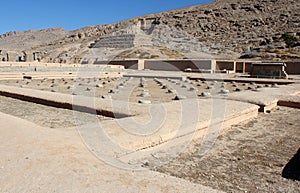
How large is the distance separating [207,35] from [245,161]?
158 ft

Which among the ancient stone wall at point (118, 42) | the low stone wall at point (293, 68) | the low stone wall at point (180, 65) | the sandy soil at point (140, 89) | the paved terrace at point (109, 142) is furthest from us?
the ancient stone wall at point (118, 42)

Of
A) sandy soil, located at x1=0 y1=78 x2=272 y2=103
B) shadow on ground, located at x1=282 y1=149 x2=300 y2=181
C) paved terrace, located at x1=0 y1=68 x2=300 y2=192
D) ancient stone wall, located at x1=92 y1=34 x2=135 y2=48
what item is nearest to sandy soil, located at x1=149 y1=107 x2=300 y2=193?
shadow on ground, located at x1=282 y1=149 x2=300 y2=181

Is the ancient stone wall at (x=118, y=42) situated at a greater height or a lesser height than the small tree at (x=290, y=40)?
greater

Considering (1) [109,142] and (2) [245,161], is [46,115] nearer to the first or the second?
(1) [109,142]

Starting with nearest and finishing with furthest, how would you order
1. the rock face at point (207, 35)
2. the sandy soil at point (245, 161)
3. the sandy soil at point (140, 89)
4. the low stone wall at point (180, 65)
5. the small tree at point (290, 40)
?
the sandy soil at point (245, 161)
the sandy soil at point (140, 89)
the low stone wall at point (180, 65)
the small tree at point (290, 40)
the rock face at point (207, 35)

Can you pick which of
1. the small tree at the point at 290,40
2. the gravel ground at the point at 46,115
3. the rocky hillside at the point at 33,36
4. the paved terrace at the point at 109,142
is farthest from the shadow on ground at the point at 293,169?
the rocky hillside at the point at 33,36

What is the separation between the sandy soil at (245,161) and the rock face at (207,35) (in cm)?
2250

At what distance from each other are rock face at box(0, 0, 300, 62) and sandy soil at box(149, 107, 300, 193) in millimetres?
22502

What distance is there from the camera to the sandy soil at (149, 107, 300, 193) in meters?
2.28

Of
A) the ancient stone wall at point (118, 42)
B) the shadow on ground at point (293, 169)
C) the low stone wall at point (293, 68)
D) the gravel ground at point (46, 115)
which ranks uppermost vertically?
the ancient stone wall at point (118, 42)

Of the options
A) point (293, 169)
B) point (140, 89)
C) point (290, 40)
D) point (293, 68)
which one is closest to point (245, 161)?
point (293, 169)

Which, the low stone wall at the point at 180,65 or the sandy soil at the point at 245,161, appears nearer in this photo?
the sandy soil at the point at 245,161

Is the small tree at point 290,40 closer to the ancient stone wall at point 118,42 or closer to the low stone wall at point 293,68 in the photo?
the low stone wall at point 293,68

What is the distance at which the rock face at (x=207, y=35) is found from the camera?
3328cm
